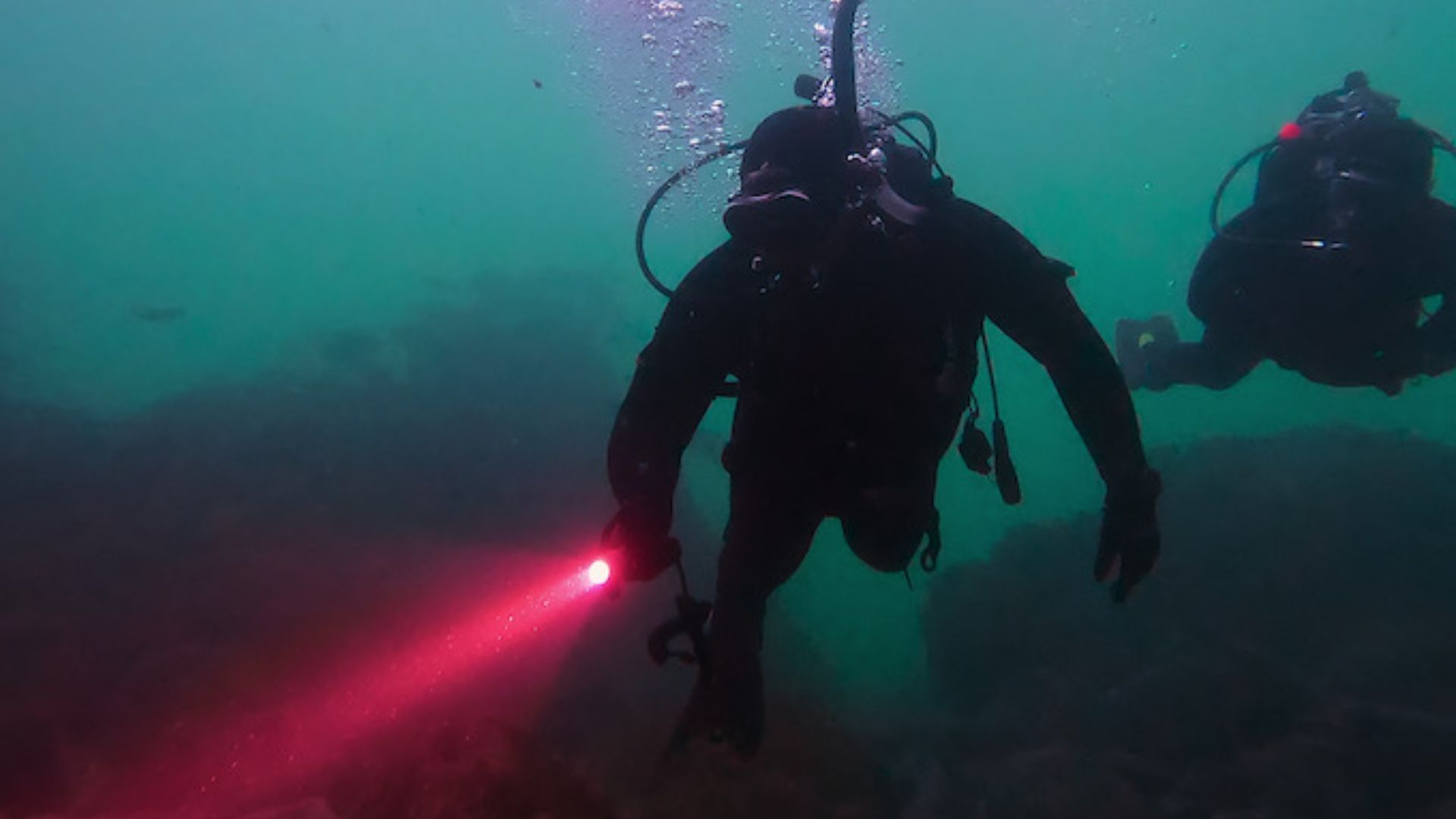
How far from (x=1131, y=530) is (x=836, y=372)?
5.00ft

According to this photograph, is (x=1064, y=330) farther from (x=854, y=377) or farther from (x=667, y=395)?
(x=667, y=395)

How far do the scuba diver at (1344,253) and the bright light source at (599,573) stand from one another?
→ 17.5 feet

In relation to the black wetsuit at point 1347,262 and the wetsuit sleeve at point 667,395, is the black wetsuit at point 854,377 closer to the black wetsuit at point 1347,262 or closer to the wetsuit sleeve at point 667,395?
the wetsuit sleeve at point 667,395

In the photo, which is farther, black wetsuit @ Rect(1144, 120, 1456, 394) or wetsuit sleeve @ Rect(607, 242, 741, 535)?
black wetsuit @ Rect(1144, 120, 1456, 394)

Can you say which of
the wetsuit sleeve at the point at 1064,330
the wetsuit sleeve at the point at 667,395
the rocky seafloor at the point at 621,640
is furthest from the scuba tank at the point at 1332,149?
the rocky seafloor at the point at 621,640

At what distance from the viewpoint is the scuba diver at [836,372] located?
146 inches

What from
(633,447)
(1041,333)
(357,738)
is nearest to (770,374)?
(633,447)

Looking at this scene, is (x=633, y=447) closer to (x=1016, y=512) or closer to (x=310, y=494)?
(x=310, y=494)

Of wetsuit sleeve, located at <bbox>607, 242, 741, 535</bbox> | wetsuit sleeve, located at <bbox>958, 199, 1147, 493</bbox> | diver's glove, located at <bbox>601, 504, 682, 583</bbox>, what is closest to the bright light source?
diver's glove, located at <bbox>601, 504, 682, 583</bbox>

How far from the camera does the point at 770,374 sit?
12.6ft

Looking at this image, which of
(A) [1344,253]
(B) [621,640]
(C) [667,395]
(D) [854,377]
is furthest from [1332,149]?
(B) [621,640]

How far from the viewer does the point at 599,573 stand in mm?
4273

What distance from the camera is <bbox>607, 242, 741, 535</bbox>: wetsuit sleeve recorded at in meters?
4.20

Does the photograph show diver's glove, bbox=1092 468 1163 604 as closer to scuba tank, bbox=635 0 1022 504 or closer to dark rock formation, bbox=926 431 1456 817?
scuba tank, bbox=635 0 1022 504
